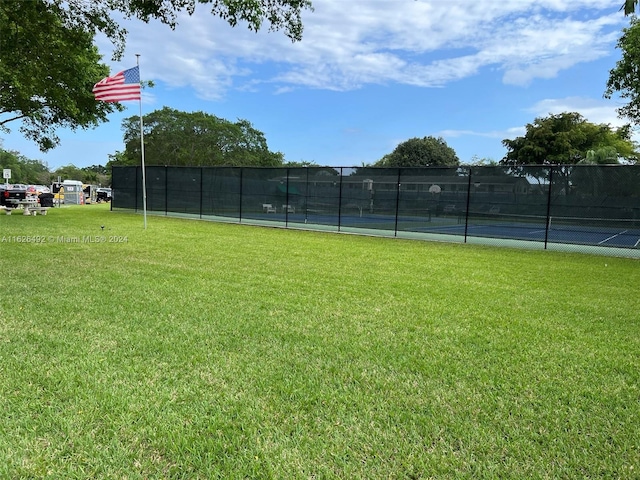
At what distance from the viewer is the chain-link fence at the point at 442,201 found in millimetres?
9969

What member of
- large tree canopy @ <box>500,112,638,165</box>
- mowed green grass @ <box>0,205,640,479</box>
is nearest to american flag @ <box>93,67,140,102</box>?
mowed green grass @ <box>0,205,640,479</box>

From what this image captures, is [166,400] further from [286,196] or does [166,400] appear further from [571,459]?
[286,196]

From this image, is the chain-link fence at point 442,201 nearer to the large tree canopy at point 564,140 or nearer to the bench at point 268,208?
the bench at point 268,208

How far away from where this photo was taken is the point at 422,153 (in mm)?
46719

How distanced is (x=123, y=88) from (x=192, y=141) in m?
28.8

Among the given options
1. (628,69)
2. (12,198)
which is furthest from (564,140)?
(12,198)

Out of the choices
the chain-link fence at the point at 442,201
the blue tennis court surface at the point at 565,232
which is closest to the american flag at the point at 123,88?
the chain-link fence at the point at 442,201

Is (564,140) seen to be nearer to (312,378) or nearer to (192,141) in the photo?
(192,141)

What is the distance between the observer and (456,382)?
2.65 meters

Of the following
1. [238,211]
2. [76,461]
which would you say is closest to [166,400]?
[76,461]

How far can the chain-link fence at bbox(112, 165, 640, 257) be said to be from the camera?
9969 mm

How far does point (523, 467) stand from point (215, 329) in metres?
2.48

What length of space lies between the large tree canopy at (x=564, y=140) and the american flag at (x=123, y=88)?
28020mm

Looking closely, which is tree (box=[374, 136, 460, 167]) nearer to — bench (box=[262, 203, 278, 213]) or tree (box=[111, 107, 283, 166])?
tree (box=[111, 107, 283, 166])
